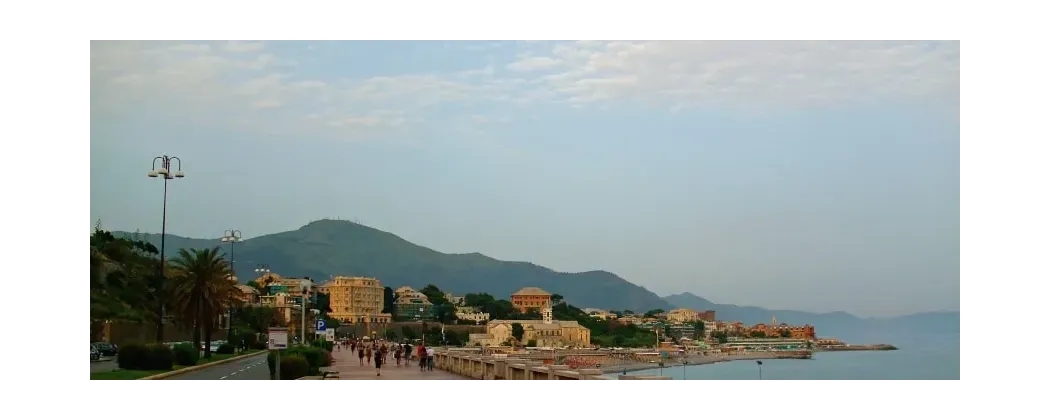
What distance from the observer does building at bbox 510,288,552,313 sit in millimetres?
165137

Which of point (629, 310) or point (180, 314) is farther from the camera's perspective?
point (629, 310)

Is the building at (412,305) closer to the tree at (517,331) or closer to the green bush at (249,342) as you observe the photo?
the tree at (517,331)

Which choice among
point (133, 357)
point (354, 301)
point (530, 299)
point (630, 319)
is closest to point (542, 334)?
point (354, 301)

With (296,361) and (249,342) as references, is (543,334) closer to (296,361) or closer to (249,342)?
(249,342)

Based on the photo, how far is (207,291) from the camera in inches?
1473

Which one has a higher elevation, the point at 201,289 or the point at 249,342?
the point at 201,289

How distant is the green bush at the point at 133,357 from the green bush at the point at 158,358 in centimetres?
12

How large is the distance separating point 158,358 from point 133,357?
2.25ft

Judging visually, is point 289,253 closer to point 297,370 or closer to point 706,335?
point 706,335

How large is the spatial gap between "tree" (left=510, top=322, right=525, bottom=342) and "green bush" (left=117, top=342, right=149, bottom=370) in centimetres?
10463

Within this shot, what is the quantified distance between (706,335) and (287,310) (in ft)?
327

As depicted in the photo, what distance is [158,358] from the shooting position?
2672 cm

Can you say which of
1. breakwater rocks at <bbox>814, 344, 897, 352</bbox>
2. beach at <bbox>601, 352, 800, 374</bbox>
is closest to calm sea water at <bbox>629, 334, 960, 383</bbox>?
beach at <bbox>601, 352, 800, 374</bbox>
